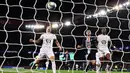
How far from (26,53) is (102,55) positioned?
38.7ft

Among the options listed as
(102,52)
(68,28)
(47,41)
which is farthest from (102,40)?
(68,28)

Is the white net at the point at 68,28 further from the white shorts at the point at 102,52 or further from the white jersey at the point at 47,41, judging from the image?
the white jersey at the point at 47,41

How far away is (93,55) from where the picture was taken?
724cm

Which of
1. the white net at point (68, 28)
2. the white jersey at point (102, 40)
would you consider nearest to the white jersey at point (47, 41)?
the white jersey at point (102, 40)

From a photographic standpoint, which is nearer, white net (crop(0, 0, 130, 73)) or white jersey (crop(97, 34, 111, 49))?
white jersey (crop(97, 34, 111, 49))

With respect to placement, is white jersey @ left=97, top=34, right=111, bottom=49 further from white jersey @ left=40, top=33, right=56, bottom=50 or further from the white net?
the white net

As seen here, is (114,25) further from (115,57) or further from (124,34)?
(115,57)

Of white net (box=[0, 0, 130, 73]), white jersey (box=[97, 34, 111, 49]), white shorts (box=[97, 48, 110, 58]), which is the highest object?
white jersey (box=[97, 34, 111, 49])

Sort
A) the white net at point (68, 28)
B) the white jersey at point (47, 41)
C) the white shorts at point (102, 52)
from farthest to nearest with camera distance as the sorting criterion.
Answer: the white net at point (68, 28) → the white shorts at point (102, 52) → the white jersey at point (47, 41)

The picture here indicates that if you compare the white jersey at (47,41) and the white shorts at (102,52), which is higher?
the white jersey at (47,41)

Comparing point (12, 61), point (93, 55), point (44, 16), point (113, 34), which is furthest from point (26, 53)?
point (93, 55)

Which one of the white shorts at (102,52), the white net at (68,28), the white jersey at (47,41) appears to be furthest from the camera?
the white net at (68,28)

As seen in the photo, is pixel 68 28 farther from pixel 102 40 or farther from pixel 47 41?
pixel 47 41

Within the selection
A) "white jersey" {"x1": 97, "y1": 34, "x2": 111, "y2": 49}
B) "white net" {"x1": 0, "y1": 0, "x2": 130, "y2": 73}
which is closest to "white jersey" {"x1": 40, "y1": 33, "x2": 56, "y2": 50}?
"white jersey" {"x1": 97, "y1": 34, "x2": 111, "y2": 49}
